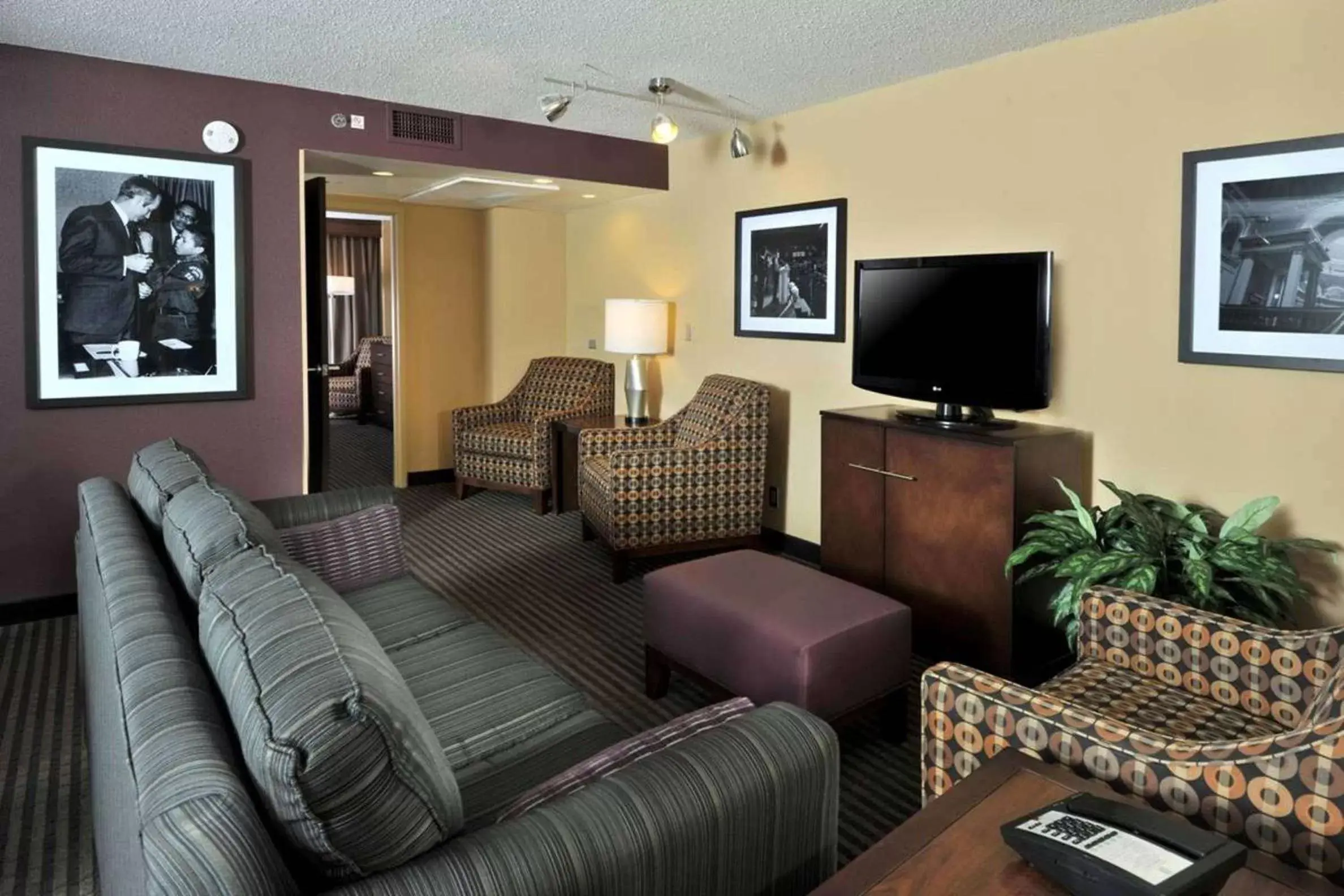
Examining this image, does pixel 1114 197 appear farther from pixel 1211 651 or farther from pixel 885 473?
pixel 1211 651

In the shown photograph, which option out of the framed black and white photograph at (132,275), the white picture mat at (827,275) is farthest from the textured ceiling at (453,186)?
the white picture mat at (827,275)

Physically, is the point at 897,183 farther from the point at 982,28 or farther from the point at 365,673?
the point at 365,673

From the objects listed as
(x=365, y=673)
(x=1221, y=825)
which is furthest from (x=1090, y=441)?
(x=365, y=673)

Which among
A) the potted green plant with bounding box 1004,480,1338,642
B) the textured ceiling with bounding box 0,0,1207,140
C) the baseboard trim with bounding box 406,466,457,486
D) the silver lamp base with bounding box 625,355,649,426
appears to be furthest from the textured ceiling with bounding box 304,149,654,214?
the potted green plant with bounding box 1004,480,1338,642

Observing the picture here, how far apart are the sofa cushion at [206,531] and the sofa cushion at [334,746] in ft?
1.56

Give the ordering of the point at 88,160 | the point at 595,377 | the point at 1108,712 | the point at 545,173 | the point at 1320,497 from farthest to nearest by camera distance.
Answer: the point at 595,377 → the point at 545,173 → the point at 88,160 → the point at 1320,497 → the point at 1108,712

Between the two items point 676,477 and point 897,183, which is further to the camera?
point 676,477

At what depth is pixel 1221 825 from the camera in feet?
4.24

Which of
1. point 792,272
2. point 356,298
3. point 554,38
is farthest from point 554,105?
point 356,298

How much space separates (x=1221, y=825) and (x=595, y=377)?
5.06 meters

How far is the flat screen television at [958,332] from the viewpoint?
3.29m

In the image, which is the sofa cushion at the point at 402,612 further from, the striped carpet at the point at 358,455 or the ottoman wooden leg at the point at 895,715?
the striped carpet at the point at 358,455

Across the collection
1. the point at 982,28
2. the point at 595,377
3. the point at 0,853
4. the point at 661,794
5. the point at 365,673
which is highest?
the point at 982,28

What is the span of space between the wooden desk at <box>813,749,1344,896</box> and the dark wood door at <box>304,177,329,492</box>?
388 cm
